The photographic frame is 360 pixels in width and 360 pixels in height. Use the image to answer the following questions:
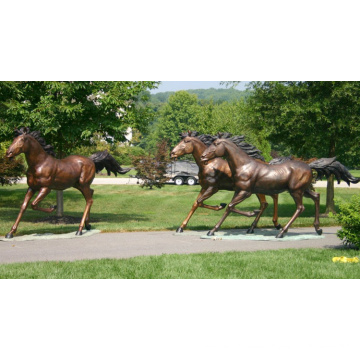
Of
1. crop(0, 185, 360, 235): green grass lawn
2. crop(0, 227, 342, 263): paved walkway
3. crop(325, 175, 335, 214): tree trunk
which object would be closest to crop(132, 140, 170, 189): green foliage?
crop(0, 185, 360, 235): green grass lawn

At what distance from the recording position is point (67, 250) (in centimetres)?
1080

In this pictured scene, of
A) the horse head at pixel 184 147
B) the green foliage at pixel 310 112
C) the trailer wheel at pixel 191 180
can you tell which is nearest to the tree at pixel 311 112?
the green foliage at pixel 310 112

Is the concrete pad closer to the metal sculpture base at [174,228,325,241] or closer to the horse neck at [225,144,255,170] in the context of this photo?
the metal sculpture base at [174,228,325,241]

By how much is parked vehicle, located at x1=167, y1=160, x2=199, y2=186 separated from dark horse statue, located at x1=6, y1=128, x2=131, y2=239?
23746 millimetres

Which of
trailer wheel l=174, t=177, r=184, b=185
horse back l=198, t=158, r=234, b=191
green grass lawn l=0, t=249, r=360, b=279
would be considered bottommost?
trailer wheel l=174, t=177, r=184, b=185

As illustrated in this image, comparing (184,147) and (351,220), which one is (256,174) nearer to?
(184,147)

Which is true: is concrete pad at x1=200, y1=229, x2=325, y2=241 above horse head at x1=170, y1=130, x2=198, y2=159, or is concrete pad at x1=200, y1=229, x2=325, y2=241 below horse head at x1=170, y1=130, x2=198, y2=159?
below

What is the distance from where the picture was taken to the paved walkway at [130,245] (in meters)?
10.3

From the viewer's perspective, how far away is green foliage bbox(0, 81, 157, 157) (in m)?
15.7

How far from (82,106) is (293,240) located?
8.52 metres

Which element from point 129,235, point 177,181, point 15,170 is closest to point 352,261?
point 129,235

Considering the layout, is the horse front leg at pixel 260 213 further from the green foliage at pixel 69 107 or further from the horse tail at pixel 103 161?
the green foliage at pixel 69 107

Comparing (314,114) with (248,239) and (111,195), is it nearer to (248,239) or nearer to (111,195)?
(248,239)

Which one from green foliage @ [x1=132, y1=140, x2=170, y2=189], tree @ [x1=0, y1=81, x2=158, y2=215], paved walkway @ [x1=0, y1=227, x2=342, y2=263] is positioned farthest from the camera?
green foliage @ [x1=132, y1=140, x2=170, y2=189]
